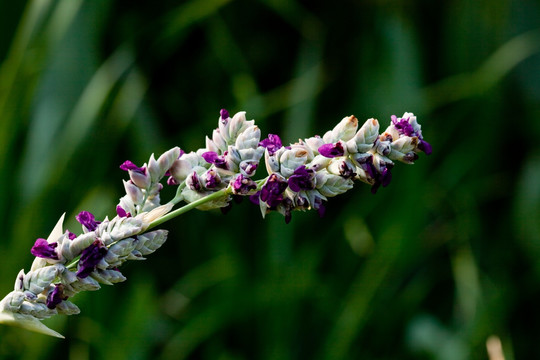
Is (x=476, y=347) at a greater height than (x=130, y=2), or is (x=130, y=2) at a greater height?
(x=130, y=2)

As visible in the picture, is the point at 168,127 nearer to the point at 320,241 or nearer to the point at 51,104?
the point at 51,104

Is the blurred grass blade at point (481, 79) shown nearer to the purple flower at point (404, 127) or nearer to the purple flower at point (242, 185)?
the purple flower at point (404, 127)

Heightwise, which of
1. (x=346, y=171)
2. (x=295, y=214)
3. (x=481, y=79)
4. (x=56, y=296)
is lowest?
(x=56, y=296)

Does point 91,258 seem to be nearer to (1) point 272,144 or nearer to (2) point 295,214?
(1) point 272,144

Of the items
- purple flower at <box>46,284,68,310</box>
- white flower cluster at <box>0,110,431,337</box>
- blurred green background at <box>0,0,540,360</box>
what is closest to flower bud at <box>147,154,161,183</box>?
white flower cluster at <box>0,110,431,337</box>

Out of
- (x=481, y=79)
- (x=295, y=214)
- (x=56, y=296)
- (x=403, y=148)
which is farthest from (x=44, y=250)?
(x=481, y=79)

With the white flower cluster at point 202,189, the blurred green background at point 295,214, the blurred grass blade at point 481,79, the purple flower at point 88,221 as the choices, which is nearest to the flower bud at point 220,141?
the white flower cluster at point 202,189

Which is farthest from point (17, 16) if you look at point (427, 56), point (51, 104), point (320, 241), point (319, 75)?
point (427, 56)
